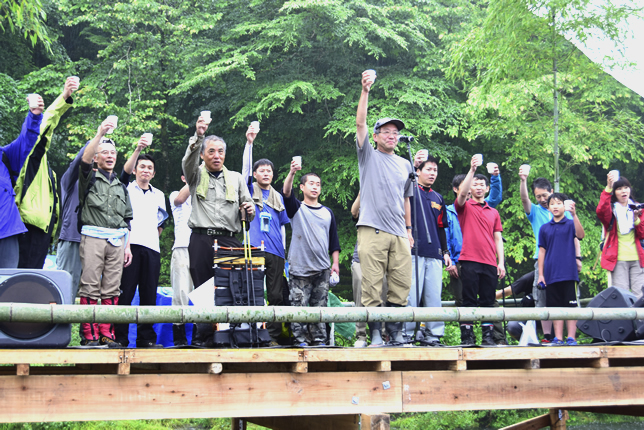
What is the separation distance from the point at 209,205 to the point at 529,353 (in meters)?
2.68

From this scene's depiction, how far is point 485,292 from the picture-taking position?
575cm

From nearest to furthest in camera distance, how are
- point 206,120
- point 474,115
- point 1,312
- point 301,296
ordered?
point 1,312 < point 206,120 < point 301,296 < point 474,115

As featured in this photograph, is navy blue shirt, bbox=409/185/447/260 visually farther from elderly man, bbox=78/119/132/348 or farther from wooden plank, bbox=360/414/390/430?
elderly man, bbox=78/119/132/348

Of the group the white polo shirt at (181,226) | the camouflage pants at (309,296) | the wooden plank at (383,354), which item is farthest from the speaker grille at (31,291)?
the camouflage pants at (309,296)

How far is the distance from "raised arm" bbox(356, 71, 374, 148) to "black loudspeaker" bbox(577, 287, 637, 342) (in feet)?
8.33

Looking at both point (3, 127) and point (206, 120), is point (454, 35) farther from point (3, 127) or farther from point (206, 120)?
point (206, 120)

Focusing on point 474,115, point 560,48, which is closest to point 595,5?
point 560,48

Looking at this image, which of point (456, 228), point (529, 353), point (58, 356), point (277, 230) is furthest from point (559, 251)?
point (58, 356)

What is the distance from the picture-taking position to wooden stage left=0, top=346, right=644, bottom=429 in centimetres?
368

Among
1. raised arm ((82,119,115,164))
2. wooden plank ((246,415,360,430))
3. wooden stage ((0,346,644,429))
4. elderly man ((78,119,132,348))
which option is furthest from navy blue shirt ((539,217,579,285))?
raised arm ((82,119,115,164))

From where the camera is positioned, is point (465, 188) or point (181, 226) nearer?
point (465, 188)

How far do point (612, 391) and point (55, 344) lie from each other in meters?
4.13

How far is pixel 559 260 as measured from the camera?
595 cm

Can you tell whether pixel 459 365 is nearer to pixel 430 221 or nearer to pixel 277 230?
pixel 430 221
